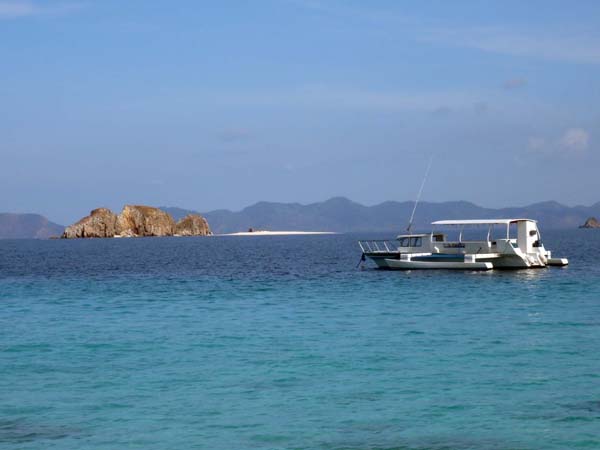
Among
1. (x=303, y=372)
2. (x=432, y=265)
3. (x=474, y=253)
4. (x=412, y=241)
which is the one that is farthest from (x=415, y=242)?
(x=303, y=372)

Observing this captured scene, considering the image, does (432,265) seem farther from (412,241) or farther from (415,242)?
(412,241)

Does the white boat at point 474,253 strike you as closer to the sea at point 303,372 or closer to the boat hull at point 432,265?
the boat hull at point 432,265

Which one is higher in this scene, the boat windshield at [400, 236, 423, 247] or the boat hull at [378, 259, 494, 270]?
the boat windshield at [400, 236, 423, 247]

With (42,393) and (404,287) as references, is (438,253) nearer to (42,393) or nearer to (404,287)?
(404,287)

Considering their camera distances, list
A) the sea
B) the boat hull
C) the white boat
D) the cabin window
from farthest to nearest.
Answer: the cabin window
the white boat
the boat hull
the sea

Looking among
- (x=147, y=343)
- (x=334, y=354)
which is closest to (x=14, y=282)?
(x=147, y=343)

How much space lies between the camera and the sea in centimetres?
1827

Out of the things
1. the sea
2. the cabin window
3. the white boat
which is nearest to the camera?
the sea

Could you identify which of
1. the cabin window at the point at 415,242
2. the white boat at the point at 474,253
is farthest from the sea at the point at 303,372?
the cabin window at the point at 415,242

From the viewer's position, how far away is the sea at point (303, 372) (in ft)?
59.9

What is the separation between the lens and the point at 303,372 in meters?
25.0

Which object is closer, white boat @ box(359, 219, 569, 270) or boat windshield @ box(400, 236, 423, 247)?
white boat @ box(359, 219, 569, 270)

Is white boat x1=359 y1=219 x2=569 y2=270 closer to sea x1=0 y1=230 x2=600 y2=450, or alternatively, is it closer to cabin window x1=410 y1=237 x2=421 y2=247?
cabin window x1=410 y1=237 x2=421 y2=247

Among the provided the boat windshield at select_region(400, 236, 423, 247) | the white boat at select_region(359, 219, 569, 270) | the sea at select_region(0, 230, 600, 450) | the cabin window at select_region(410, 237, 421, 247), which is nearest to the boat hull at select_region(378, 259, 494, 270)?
the white boat at select_region(359, 219, 569, 270)
